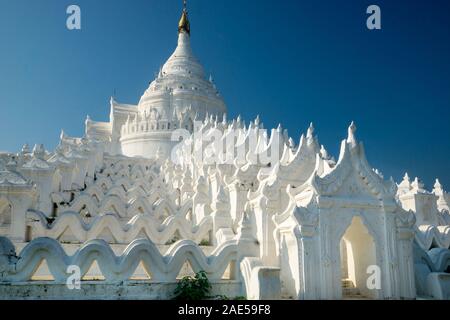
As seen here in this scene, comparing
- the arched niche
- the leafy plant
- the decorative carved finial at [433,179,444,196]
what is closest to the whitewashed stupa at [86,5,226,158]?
the decorative carved finial at [433,179,444,196]

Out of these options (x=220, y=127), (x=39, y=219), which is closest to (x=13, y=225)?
(x=39, y=219)

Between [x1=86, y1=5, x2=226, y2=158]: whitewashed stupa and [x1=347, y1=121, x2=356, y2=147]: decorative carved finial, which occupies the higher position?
[x1=86, y1=5, x2=226, y2=158]: whitewashed stupa

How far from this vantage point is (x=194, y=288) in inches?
337

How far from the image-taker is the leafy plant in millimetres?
8438

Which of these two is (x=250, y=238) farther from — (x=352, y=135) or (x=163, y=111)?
(x=163, y=111)

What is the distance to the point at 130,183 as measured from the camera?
20625mm

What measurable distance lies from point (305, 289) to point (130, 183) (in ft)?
44.8

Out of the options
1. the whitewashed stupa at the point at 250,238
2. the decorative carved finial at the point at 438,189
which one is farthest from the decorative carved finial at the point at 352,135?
the decorative carved finial at the point at 438,189

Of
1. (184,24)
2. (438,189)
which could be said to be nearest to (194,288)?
(438,189)

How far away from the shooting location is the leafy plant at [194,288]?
27.7 feet

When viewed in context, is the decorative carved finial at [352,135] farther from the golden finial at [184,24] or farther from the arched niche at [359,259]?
the golden finial at [184,24]

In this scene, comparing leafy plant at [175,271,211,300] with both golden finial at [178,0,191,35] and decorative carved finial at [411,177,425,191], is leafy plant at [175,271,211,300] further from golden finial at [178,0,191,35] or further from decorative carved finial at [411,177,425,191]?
golden finial at [178,0,191,35]
